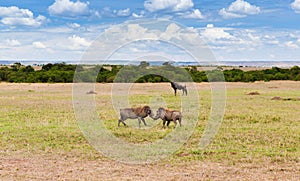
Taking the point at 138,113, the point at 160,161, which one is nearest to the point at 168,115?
the point at 138,113

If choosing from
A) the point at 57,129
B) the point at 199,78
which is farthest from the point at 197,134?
the point at 199,78

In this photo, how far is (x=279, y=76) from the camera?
6519 centimetres

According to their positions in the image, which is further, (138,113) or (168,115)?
(138,113)

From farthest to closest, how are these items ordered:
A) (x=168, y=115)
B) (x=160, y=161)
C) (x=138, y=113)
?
1. (x=138, y=113)
2. (x=168, y=115)
3. (x=160, y=161)

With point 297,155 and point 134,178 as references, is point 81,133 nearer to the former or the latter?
point 134,178

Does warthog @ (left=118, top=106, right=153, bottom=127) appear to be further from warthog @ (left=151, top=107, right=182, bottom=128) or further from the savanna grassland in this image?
the savanna grassland

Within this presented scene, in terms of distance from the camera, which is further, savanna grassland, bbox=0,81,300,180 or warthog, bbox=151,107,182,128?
warthog, bbox=151,107,182,128

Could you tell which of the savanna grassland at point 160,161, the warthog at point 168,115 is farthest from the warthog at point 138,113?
the savanna grassland at point 160,161

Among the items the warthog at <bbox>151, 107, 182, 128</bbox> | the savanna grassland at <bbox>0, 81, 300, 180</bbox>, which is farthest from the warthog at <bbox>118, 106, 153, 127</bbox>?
the savanna grassland at <bbox>0, 81, 300, 180</bbox>

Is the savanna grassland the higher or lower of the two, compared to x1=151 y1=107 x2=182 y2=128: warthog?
lower

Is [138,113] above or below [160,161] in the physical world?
above

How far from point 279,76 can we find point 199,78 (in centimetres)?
1392

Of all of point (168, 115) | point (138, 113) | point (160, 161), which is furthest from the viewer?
point (138, 113)

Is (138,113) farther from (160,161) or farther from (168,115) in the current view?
(160,161)
